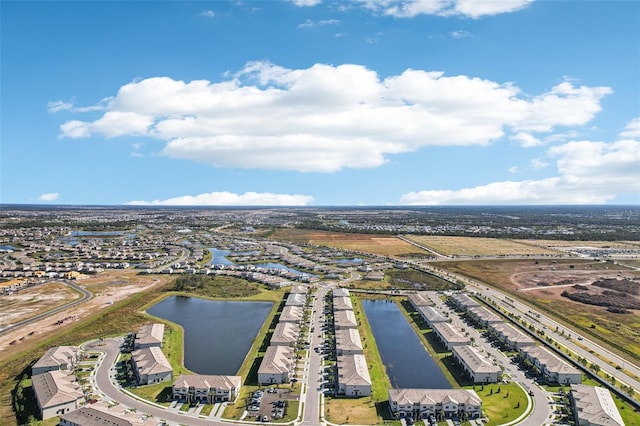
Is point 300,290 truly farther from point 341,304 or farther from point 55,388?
point 55,388

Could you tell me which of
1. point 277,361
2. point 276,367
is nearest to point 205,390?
point 276,367

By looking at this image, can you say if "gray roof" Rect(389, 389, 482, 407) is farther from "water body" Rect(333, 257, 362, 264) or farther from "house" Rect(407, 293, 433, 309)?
"water body" Rect(333, 257, 362, 264)

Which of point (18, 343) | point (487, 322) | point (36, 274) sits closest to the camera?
point (18, 343)

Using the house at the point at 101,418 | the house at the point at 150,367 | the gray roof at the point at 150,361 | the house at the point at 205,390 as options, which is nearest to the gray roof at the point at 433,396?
the house at the point at 205,390

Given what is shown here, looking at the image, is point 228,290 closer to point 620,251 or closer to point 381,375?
point 381,375

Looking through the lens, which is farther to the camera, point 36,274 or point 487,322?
point 36,274

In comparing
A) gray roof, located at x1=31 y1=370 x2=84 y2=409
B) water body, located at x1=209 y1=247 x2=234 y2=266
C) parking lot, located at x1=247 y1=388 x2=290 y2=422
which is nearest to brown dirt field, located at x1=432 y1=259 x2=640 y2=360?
parking lot, located at x1=247 y1=388 x2=290 y2=422

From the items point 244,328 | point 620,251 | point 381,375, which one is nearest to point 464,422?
point 381,375
